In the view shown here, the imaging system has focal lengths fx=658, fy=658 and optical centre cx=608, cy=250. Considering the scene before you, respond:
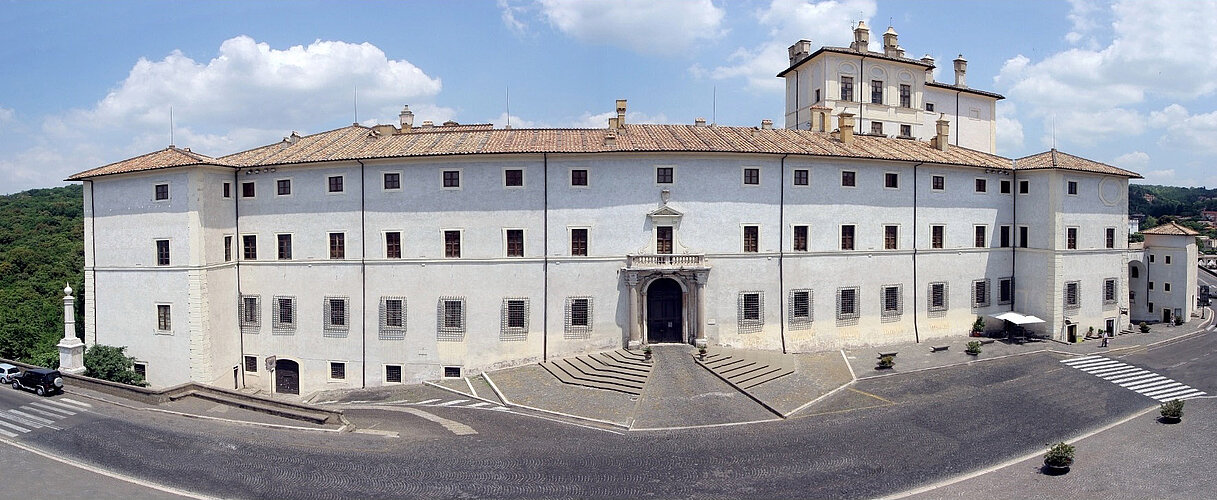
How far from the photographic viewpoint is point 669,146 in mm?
37719

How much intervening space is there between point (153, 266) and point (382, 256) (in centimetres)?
1339

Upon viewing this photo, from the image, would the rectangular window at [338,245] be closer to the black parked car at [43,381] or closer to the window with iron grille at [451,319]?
the window with iron grille at [451,319]

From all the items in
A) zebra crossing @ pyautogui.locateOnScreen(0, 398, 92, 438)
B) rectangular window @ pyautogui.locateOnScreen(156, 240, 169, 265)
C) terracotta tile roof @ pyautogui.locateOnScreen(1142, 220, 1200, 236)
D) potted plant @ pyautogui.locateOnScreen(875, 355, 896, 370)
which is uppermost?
terracotta tile roof @ pyautogui.locateOnScreen(1142, 220, 1200, 236)

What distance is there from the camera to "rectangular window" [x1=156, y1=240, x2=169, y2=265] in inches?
1495

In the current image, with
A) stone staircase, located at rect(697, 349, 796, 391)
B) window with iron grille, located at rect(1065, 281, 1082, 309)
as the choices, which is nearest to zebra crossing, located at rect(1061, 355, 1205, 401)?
window with iron grille, located at rect(1065, 281, 1082, 309)

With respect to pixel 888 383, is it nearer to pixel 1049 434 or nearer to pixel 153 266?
pixel 1049 434

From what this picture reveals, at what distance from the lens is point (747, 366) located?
35.2 metres

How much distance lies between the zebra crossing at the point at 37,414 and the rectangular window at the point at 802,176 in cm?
3761

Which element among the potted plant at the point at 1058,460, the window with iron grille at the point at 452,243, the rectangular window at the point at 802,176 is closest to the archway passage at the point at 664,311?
the rectangular window at the point at 802,176

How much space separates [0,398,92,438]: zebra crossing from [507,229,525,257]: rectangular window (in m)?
20.9

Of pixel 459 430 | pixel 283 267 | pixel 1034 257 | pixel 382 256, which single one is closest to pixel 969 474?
pixel 459 430

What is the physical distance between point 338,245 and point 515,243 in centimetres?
1064

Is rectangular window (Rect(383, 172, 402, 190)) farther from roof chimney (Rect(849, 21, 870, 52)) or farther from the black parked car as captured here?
roof chimney (Rect(849, 21, 870, 52))

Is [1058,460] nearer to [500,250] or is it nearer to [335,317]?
[500,250]
